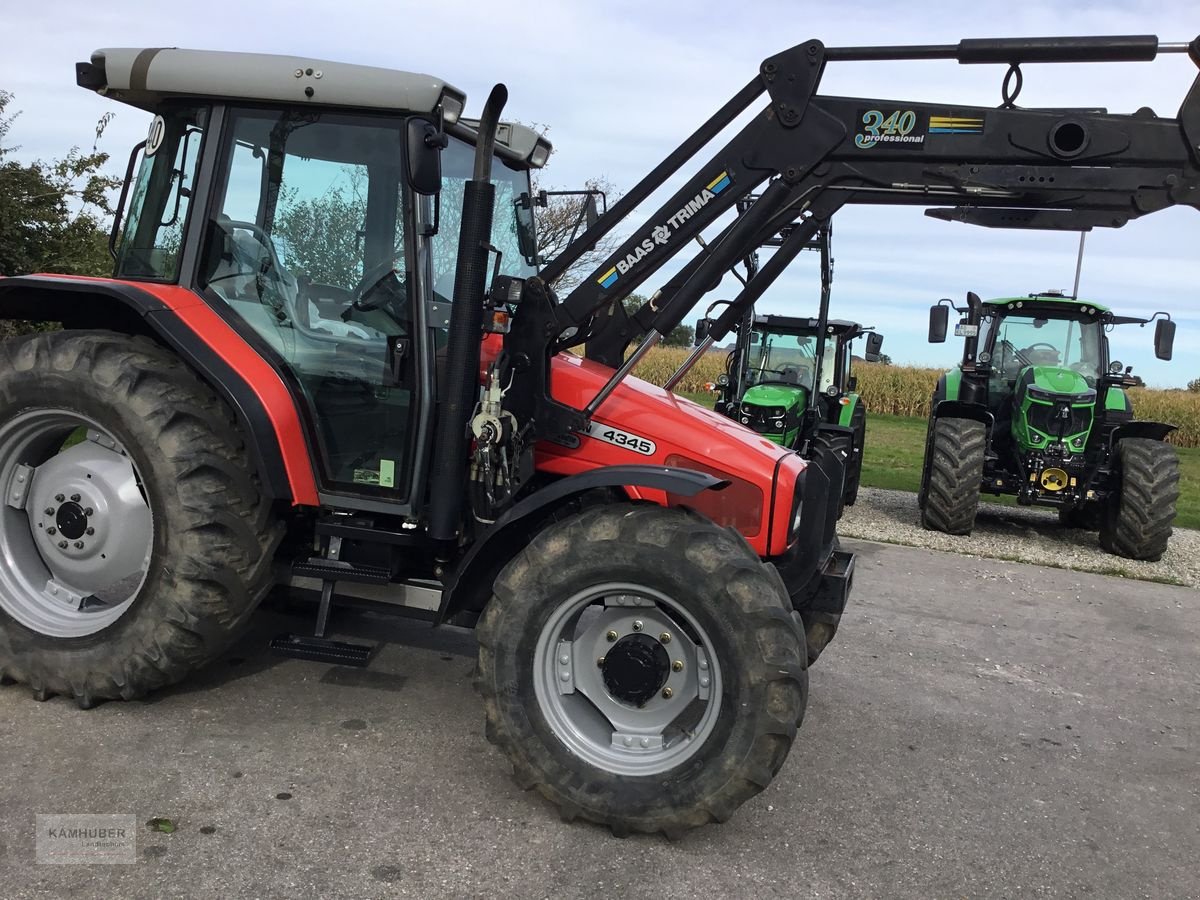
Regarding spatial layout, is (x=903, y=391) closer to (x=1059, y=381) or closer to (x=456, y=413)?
(x=1059, y=381)

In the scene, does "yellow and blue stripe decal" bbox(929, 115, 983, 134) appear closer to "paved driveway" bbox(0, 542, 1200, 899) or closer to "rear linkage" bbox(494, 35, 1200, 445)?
"rear linkage" bbox(494, 35, 1200, 445)

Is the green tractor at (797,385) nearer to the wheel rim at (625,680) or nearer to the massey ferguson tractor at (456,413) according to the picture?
the massey ferguson tractor at (456,413)

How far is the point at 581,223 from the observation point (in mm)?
4789

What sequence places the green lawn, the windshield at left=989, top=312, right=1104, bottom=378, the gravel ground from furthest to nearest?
the green lawn < the windshield at left=989, top=312, right=1104, bottom=378 < the gravel ground

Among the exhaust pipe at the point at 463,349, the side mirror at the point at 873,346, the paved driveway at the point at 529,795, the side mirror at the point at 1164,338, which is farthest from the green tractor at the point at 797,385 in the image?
the exhaust pipe at the point at 463,349

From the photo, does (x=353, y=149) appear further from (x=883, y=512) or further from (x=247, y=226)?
(x=883, y=512)

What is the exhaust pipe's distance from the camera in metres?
3.58

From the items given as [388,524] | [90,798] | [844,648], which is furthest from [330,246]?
[844,648]

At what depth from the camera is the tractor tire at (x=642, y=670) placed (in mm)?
3230

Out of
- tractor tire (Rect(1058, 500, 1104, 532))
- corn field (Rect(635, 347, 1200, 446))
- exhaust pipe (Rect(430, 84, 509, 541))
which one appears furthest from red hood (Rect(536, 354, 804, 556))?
corn field (Rect(635, 347, 1200, 446))

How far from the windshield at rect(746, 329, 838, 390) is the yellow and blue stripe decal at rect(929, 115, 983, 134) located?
9.71 m

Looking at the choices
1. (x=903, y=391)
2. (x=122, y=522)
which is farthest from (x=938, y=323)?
(x=903, y=391)

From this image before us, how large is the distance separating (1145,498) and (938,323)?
268 centimetres

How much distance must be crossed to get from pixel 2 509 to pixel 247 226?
1703mm
